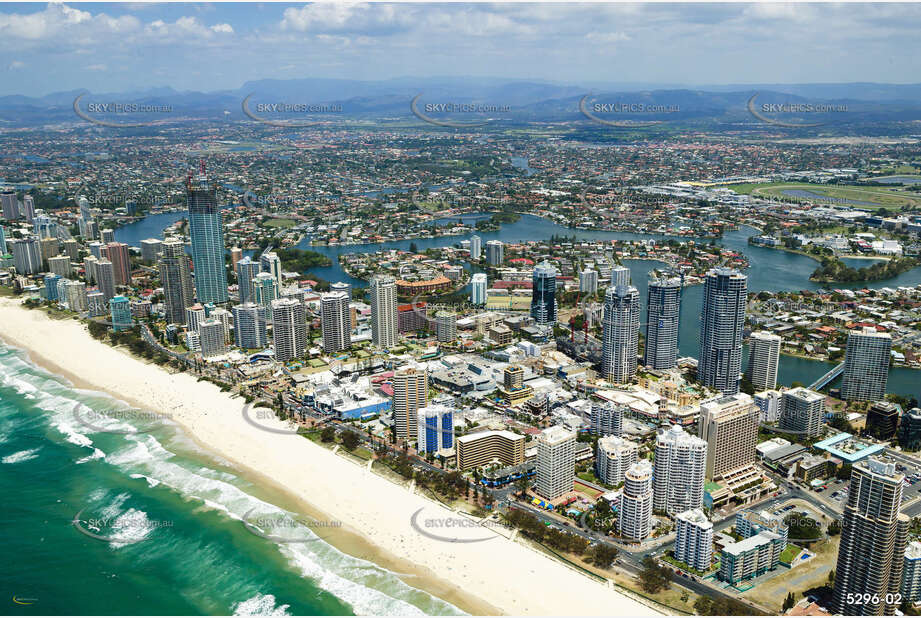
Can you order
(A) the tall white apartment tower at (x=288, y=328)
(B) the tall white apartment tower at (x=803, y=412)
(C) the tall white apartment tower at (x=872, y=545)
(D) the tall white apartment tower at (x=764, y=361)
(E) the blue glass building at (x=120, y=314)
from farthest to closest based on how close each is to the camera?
1. (E) the blue glass building at (x=120, y=314)
2. (A) the tall white apartment tower at (x=288, y=328)
3. (D) the tall white apartment tower at (x=764, y=361)
4. (B) the tall white apartment tower at (x=803, y=412)
5. (C) the tall white apartment tower at (x=872, y=545)

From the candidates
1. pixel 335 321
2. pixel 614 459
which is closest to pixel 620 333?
pixel 614 459

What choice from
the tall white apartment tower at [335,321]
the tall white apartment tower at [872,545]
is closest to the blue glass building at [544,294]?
the tall white apartment tower at [335,321]

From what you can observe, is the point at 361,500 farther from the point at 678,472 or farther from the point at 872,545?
the point at 872,545

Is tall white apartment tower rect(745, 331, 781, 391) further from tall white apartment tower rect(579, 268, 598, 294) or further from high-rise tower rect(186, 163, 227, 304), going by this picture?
high-rise tower rect(186, 163, 227, 304)

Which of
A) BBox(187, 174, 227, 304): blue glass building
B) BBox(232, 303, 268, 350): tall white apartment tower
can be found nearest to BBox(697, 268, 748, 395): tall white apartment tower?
BBox(232, 303, 268, 350): tall white apartment tower

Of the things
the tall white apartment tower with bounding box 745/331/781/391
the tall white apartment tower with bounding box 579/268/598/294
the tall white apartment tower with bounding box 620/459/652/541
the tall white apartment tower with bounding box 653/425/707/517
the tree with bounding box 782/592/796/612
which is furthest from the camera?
the tall white apartment tower with bounding box 579/268/598/294

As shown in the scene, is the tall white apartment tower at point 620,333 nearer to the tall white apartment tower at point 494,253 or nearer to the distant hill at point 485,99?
the tall white apartment tower at point 494,253
